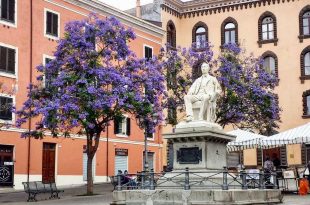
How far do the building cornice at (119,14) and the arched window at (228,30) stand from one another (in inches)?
218

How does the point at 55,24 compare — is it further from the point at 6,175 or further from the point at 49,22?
the point at 6,175

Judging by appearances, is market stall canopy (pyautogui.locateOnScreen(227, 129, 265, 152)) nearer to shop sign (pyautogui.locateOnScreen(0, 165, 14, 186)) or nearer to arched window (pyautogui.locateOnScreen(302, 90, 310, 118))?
shop sign (pyautogui.locateOnScreen(0, 165, 14, 186))

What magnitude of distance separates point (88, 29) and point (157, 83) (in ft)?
14.9

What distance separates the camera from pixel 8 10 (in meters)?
34.0

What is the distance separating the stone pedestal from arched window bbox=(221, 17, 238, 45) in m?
32.2

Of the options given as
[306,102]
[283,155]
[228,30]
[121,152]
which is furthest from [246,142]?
[228,30]

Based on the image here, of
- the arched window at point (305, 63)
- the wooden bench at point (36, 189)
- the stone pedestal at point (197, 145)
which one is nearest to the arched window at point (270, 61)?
the arched window at point (305, 63)

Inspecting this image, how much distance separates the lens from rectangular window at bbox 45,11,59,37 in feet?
121

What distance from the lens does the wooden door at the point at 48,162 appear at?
117 feet

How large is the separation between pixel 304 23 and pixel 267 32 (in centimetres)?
324

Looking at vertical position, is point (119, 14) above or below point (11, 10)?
above

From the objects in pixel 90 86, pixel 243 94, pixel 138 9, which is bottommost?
pixel 90 86

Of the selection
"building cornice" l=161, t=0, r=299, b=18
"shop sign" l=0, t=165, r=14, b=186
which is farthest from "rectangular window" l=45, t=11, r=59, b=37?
"building cornice" l=161, t=0, r=299, b=18

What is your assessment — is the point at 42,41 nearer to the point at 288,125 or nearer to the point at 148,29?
the point at 148,29
